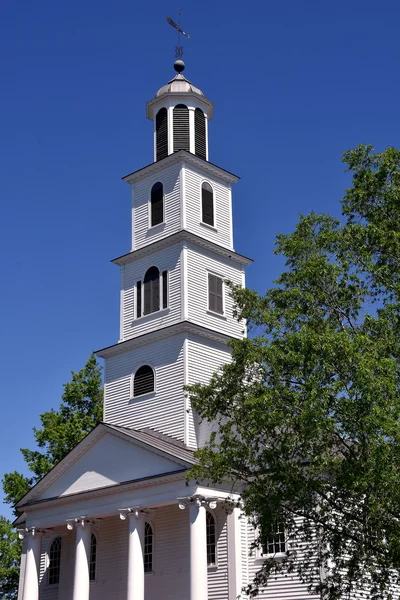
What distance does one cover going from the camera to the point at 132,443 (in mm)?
28891

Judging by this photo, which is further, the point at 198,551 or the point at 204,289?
the point at 204,289

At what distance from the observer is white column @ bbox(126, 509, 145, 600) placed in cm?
2652

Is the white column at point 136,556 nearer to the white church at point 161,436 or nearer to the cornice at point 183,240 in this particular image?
the white church at point 161,436

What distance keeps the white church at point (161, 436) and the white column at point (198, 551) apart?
3 centimetres

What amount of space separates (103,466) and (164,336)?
585 cm

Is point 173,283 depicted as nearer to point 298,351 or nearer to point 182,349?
point 182,349

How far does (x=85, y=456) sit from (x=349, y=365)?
15.2 m

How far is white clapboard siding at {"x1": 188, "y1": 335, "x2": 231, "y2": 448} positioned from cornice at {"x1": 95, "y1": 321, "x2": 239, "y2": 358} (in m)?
0.27

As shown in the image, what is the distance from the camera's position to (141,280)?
3553 centimetres

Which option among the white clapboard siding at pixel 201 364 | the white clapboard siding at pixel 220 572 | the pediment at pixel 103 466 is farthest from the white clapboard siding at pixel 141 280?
the white clapboard siding at pixel 220 572

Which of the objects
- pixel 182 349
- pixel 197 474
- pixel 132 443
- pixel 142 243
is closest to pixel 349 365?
pixel 197 474

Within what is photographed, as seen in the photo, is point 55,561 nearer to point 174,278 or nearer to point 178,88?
point 174,278

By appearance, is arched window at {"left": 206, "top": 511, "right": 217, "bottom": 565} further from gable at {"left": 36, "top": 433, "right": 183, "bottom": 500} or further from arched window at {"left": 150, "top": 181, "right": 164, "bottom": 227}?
arched window at {"left": 150, "top": 181, "right": 164, "bottom": 227}

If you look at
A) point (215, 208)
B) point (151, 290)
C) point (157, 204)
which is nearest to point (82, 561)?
point (151, 290)
